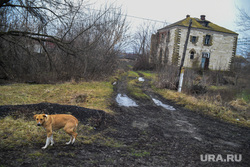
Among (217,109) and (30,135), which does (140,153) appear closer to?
(30,135)

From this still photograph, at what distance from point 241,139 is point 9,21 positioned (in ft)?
44.4

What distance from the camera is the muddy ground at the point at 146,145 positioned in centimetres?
373

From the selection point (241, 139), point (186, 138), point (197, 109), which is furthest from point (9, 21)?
point (241, 139)

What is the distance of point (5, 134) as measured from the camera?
4.48m

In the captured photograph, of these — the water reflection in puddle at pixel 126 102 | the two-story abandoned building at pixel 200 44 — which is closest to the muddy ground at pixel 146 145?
the water reflection in puddle at pixel 126 102

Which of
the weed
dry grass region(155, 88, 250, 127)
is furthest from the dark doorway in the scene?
the weed

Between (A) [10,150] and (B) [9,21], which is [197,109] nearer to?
(A) [10,150]

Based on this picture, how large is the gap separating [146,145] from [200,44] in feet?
106

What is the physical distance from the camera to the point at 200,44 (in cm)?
3275

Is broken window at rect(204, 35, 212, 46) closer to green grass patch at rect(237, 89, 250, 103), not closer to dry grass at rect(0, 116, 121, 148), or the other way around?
green grass patch at rect(237, 89, 250, 103)

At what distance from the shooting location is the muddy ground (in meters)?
3.73

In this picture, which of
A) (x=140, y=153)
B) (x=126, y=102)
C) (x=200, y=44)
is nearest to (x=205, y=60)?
(x=200, y=44)

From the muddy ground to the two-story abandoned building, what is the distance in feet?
82.0

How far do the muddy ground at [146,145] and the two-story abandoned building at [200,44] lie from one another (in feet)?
Result: 82.0
